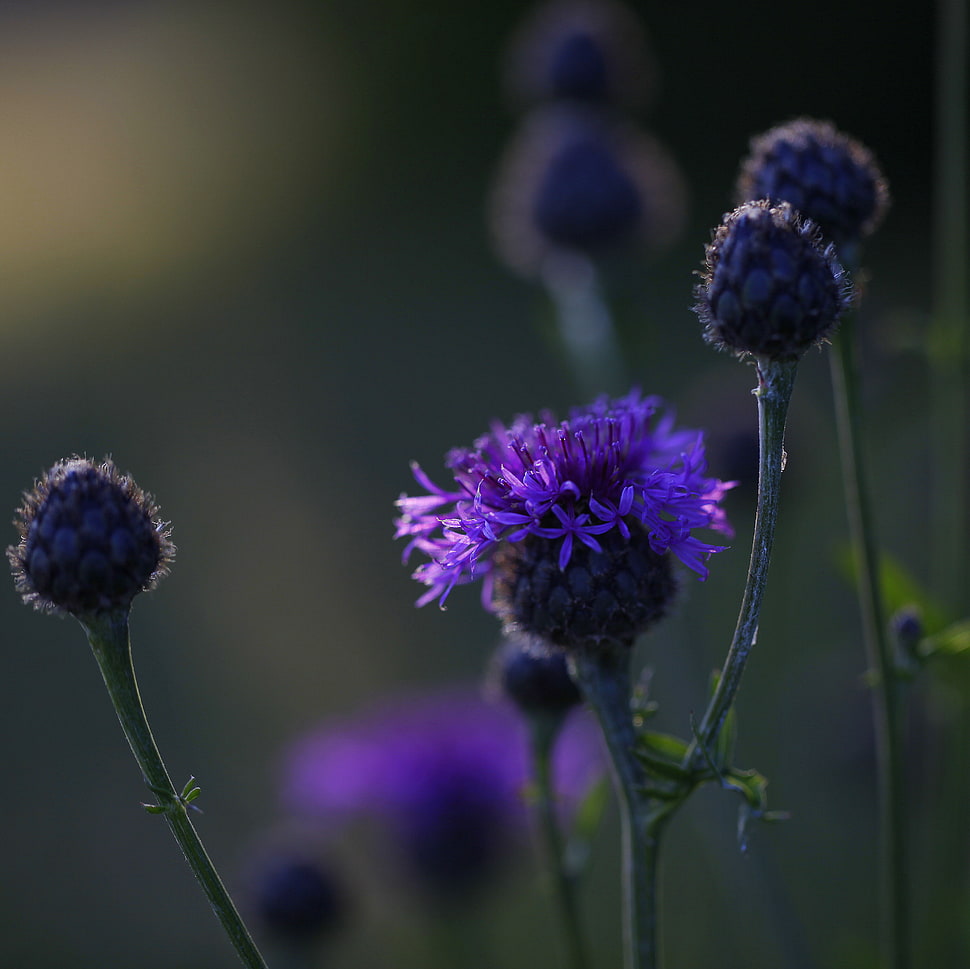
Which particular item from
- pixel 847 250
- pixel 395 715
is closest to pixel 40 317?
pixel 395 715

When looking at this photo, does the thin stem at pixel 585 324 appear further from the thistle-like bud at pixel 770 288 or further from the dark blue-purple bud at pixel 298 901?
the thistle-like bud at pixel 770 288

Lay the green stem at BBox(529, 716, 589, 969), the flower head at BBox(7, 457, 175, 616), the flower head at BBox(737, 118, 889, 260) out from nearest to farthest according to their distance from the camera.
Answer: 1. the flower head at BBox(7, 457, 175, 616)
2. the flower head at BBox(737, 118, 889, 260)
3. the green stem at BBox(529, 716, 589, 969)

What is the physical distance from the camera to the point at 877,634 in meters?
2.31

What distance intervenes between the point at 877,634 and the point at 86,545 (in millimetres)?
1474

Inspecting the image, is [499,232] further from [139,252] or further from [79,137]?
[139,252]

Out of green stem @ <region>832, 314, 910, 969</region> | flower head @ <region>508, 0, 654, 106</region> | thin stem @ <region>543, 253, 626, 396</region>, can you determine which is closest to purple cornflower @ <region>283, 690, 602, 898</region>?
green stem @ <region>832, 314, 910, 969</region>

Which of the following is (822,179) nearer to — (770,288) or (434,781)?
(770,288)

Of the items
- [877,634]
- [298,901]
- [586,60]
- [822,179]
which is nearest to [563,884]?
[877,634]

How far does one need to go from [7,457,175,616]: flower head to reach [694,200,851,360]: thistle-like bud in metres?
1.00

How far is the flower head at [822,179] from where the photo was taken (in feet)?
7.99

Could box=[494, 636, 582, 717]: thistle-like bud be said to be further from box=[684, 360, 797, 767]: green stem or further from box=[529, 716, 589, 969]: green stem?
box=[684, 360, 797, 767]: green stem

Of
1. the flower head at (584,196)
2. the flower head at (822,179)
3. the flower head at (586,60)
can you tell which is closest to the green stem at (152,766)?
the flower head at (822,179)

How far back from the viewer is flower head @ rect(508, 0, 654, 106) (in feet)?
17.9

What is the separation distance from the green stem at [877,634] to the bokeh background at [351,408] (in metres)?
0.82
